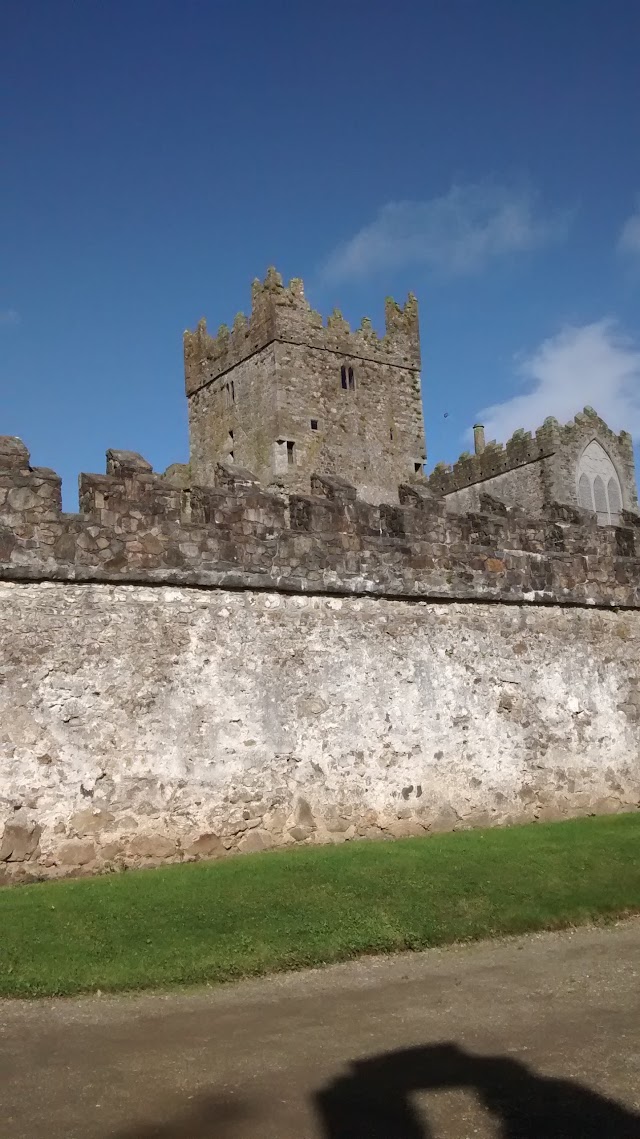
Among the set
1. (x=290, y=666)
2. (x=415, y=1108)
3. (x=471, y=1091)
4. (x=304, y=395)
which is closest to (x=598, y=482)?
(x=304, y=395)

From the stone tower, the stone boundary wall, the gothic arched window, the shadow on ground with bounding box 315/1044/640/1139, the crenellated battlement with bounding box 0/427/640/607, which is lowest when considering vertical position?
the shadow on ground with bounding box 315/1044/640/1139

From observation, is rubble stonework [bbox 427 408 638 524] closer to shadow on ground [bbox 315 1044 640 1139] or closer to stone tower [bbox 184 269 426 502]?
→ stone tower [bbox 184 269 426 502]

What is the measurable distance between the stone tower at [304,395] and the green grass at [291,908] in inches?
1228

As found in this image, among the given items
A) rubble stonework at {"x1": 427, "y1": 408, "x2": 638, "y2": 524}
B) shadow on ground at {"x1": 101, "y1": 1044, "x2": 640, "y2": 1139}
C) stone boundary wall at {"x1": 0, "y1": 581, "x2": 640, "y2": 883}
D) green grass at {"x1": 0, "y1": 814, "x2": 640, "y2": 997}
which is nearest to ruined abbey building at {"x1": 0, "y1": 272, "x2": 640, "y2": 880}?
stone boundary wall at {"x1": 0, "y1": 581, "x2": 640, "y2": 883}

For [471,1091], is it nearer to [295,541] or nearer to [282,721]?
[282,721]

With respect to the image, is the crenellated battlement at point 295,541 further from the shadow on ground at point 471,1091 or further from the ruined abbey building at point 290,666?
the shadow on ground at point 471,1091

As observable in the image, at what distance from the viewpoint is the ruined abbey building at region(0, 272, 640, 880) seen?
30.2 feet

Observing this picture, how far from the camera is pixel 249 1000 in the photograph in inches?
251

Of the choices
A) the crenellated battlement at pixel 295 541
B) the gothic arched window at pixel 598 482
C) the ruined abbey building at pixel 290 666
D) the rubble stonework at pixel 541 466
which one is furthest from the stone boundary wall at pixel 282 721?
the gothic arched window at pixel 598 482

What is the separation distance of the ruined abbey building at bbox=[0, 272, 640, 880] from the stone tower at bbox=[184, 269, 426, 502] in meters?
27.8

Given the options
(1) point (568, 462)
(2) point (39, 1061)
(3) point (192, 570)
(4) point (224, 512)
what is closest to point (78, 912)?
(2) point (39, 1061)

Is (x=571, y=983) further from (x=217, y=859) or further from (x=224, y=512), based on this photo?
(x=224, y=512)

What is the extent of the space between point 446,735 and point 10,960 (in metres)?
6.27

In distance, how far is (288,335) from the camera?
142ft
